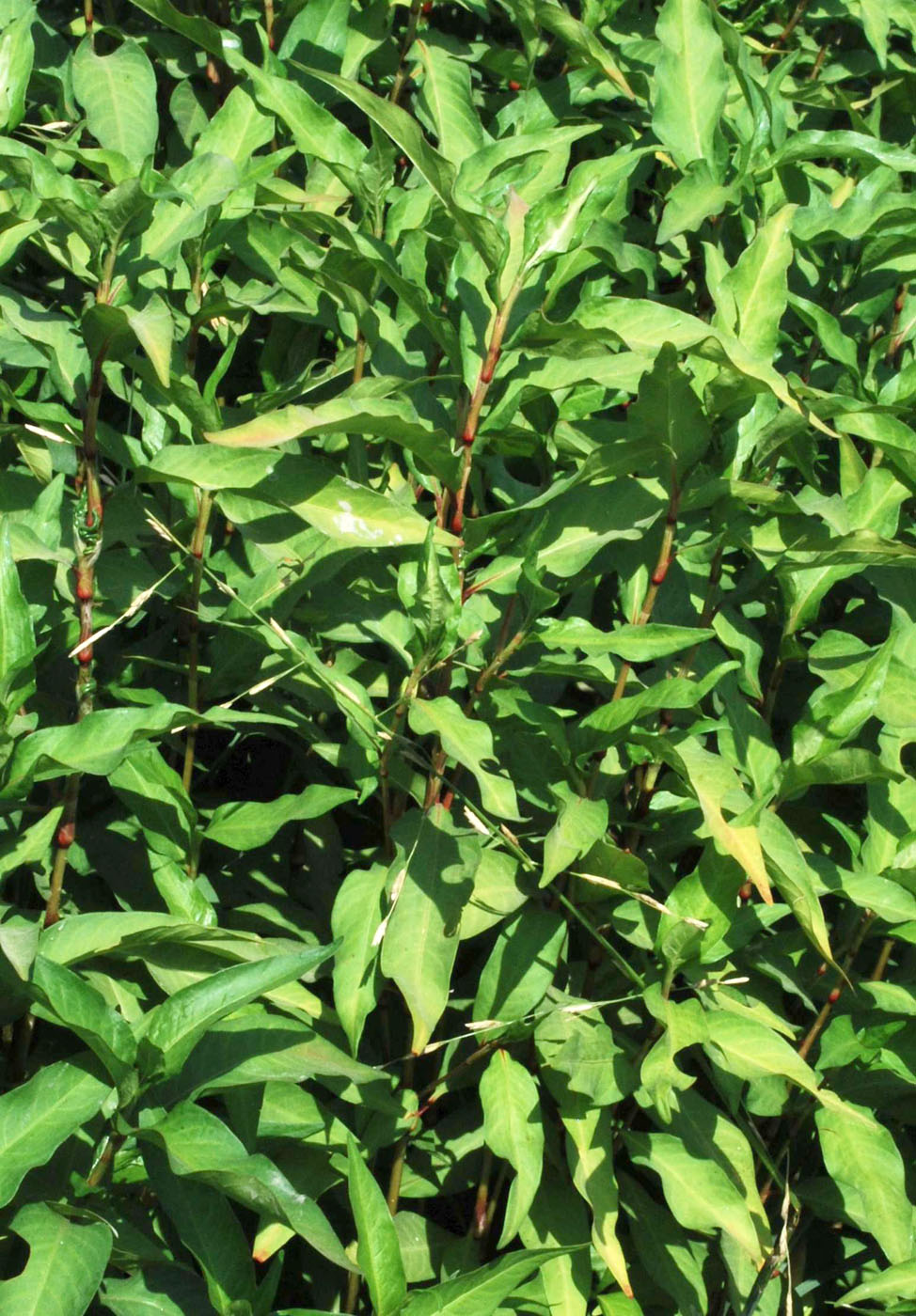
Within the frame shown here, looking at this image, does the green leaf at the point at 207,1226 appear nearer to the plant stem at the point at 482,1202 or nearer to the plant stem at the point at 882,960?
the plant stem at the point at 482,1202

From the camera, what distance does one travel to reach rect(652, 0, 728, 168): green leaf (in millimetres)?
2883

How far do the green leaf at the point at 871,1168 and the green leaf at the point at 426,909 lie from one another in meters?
0.64

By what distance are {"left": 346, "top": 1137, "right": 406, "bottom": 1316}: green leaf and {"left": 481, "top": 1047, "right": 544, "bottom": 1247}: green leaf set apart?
259mm

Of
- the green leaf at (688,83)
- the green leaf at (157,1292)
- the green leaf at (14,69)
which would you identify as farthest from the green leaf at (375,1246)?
the green leaf at (688,83)

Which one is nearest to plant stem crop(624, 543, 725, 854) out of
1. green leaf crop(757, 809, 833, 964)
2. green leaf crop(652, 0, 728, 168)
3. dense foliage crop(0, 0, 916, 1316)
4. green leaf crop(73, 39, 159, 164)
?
dense foliage crop(0, 0, 916, 1316)

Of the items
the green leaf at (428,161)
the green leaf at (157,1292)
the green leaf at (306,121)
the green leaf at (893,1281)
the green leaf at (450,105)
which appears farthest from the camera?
the green leaf at (450,105)

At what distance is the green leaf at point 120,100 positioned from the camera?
2793 millimetres

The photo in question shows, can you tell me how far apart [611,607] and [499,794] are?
85 cm

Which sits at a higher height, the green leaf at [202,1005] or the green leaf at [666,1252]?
the green leaf at [202,1005]

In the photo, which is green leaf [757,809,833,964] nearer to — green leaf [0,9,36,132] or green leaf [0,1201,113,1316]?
green leaf [0,1201,113,1316]

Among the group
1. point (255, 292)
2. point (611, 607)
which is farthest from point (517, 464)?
point (255, 292)

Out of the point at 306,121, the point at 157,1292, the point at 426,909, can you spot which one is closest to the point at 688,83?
the point at 306,121

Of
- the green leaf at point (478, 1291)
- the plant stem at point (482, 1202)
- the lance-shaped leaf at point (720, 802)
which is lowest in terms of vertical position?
the plant stem at point (482, 1202)

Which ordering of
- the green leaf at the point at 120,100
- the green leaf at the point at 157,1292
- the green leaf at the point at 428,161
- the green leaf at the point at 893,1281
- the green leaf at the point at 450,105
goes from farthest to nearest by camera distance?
the green leaf at the point at 450,105
the green leaf at the point at 120,100
the green leaf at the point at 893,1281
the green leaf at the point at 428,161
the green leaf at the point at 157,1292
